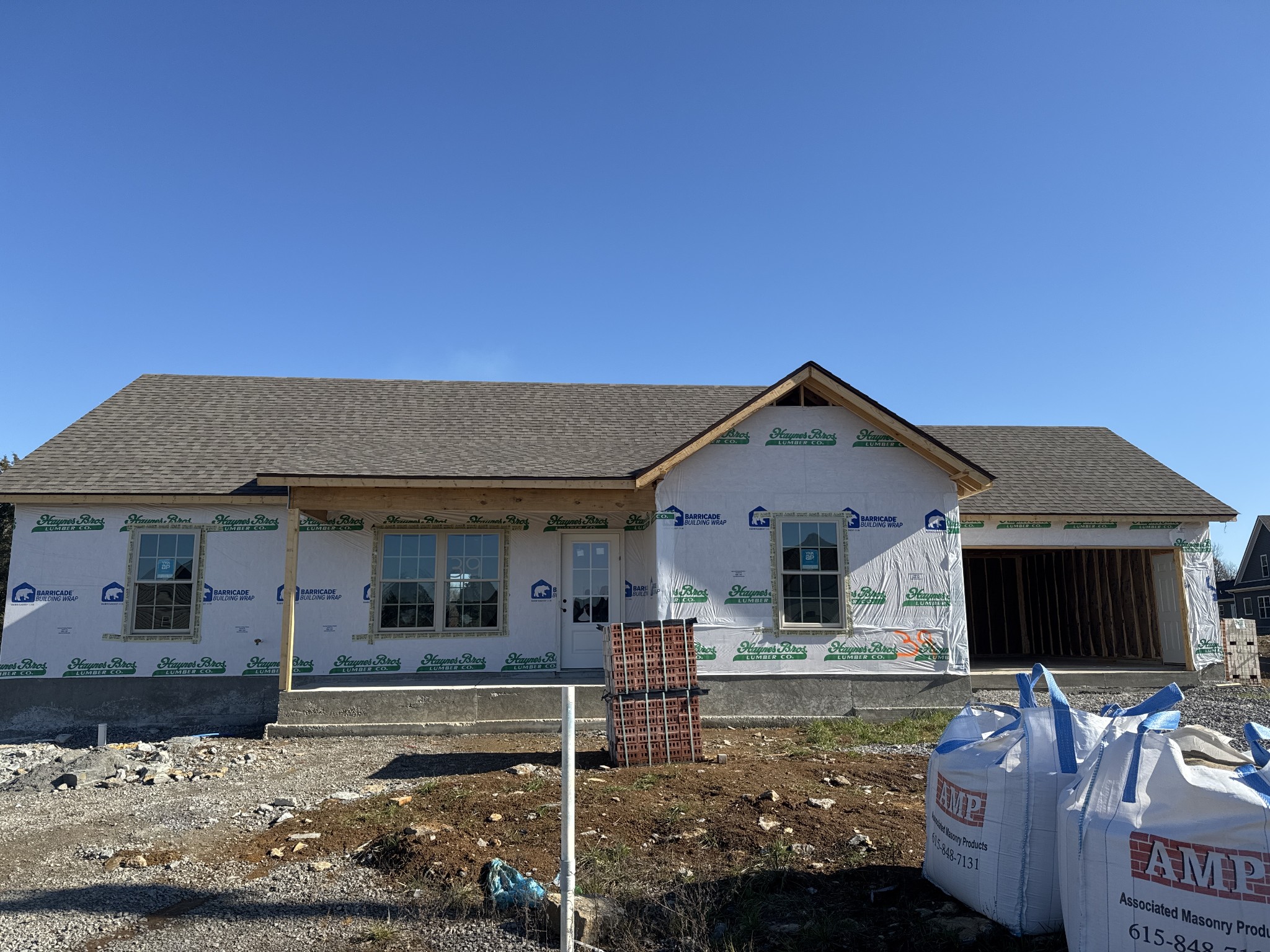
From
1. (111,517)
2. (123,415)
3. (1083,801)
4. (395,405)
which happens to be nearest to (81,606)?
(111,517)

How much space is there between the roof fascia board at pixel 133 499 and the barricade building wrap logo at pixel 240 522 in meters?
0.24

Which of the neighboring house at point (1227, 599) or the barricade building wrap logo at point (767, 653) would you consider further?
the neighboring house at point (1227, 599)

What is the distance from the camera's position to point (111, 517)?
1327 centimetres

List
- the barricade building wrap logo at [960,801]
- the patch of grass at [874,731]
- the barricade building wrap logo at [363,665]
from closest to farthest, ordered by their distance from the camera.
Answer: the barricade building wrap logo at [960,801], the patch of grass at [874,731], the barricade building wrap logo at [363,665]

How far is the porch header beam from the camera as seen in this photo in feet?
39.7

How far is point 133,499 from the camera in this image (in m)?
13.1

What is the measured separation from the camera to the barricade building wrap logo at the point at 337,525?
13.7 meters

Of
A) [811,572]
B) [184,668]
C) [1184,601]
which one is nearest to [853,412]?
[811,572]

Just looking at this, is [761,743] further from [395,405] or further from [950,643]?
[395,405]

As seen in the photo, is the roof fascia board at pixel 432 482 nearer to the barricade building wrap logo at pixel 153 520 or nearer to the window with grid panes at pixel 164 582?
the barricade building wrap logo at pixel 153 520

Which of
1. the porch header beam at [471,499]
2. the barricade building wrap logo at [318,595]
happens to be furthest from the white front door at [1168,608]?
the barricade building wrap logo at [318,595]

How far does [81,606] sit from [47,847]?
290 inches

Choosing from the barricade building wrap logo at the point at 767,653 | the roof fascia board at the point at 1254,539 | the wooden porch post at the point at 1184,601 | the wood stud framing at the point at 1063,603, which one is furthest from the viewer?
the roof fascia board at the point at 1254,539

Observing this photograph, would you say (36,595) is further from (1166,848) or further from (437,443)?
(1166,848)
